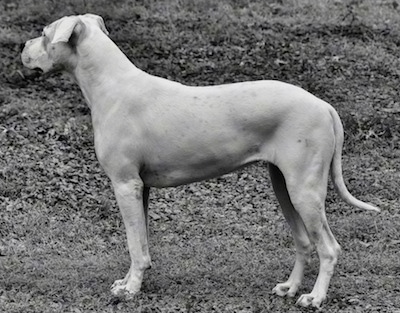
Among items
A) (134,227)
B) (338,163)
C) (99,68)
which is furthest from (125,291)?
(338,163)

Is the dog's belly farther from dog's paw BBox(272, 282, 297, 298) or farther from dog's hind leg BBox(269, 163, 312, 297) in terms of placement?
dog's paw BBox(272, 282, 297, 298)

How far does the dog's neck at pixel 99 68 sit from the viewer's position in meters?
7.36

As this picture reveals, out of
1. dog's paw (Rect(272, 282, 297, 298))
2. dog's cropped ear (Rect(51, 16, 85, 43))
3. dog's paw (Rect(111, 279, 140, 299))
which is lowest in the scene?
dog's paw (Rect(272, 282, 297, 298))

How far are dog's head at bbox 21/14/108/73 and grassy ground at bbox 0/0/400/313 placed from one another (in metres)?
1.78

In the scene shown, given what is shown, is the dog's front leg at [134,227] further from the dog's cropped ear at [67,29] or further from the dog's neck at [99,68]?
the dog's cropped ear at [67,29]

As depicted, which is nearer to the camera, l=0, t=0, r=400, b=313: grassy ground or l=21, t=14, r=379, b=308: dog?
l=21, t=14, r=379, b=308: dog

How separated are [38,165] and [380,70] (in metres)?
5.60

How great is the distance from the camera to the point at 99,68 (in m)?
7.39

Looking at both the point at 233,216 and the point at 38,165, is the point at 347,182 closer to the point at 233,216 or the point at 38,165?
the point at 233,216

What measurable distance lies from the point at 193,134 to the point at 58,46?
4.27 feet

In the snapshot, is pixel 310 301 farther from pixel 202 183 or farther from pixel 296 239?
pixel 202 183

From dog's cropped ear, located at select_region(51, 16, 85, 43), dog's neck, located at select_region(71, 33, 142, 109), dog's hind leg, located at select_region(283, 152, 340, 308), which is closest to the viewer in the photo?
dog's hind leg, located at select_region(283, 152, 340, 308)

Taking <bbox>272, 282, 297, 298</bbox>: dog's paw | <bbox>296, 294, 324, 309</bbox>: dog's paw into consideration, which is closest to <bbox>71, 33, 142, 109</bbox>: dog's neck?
<bbox>272, 282, 297, 298</bbox>: dog's paw

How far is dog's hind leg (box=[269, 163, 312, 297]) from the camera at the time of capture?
7500mm
